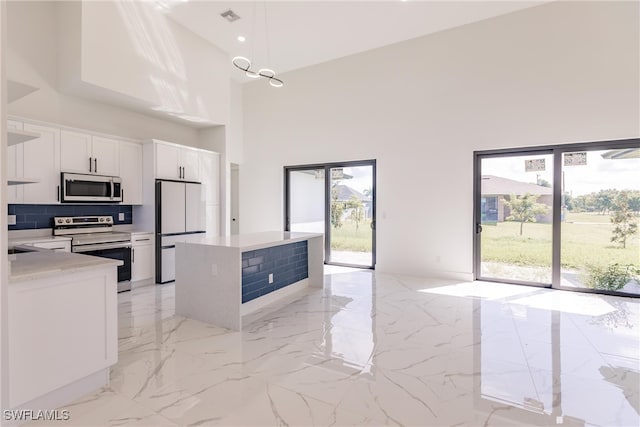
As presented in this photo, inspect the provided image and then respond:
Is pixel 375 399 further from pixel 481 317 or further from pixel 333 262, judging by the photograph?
pixel 333 262

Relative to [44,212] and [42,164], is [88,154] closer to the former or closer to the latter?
[42,164]

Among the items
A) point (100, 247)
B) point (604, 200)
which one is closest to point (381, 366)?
point (100, 247)

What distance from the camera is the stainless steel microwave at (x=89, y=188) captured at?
414 centimetres

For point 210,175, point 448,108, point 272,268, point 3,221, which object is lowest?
point 272,268

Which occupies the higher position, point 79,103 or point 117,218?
point 79,103

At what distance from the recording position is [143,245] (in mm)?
4812

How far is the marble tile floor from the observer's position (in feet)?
6.17

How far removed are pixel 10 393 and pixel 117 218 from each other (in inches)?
148

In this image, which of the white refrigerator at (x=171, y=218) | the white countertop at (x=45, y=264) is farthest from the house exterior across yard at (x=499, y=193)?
the white countertop at (x=45, y=264)

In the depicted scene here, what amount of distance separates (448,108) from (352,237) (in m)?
2.92

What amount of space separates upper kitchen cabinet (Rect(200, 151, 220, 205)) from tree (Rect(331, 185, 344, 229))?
231 cm

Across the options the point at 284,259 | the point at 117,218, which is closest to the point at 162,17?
the point at 117,218

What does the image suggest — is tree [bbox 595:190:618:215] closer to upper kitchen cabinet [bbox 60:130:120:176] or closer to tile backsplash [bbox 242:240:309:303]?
tile backsplash [bbox 242:240:309:303]

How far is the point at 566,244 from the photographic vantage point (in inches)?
181
